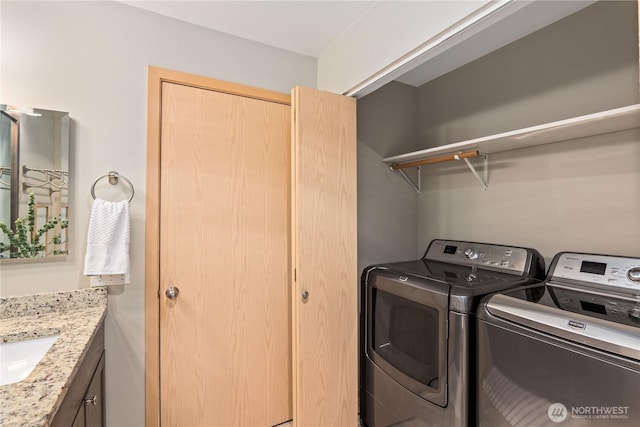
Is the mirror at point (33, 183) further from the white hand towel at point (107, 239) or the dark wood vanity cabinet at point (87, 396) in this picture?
the dark wood vanity cabinet at point (87, 396)

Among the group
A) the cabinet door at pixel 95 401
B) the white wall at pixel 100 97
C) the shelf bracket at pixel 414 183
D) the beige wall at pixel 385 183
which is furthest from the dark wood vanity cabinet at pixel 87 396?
the shelf bracket at pixel 414 183

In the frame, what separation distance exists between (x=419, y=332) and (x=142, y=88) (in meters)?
1.88

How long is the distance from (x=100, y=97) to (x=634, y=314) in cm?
237

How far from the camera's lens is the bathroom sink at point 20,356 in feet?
3.48

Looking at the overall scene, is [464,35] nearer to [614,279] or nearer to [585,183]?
[585,183]

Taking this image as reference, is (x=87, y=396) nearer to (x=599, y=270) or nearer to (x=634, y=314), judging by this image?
(x=634, y=314)

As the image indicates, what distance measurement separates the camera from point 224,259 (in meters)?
1.73

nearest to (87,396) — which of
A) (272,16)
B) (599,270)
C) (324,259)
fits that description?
(324,259)

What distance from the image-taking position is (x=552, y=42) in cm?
170

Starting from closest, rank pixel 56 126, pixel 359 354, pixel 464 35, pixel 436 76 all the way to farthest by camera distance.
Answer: pixel 464 35 < pixel 56 126 < pixel 359 354 < pixel 436 76

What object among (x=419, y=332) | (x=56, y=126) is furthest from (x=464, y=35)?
(x=56, y=126)

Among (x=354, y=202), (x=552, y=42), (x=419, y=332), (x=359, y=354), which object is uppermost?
(x=552, y=42)

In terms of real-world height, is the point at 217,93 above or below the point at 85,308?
above

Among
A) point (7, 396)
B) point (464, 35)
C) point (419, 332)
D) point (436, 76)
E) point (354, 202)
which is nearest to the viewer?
point (7, 396)
